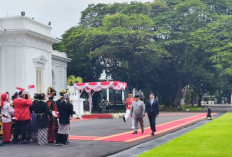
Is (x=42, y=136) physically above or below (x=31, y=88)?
below

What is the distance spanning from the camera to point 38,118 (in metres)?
13.7

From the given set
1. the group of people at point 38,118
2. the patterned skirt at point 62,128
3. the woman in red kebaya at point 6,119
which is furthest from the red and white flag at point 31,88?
the patterned skirt at point 62,128

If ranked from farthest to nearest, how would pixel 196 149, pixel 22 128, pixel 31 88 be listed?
1. pixel 31 88
2. pixel 22 128
3. pixel 196 149

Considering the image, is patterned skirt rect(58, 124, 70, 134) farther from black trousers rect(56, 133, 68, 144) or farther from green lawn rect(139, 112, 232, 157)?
green lawn rect(139, 112, 232, 157)

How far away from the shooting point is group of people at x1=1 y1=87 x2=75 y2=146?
1357cm

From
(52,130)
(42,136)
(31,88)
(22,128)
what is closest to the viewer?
(42,136)

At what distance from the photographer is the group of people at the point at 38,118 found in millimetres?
13570

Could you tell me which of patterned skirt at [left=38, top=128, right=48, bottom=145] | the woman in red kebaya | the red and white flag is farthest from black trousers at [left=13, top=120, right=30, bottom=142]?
the red and white flag

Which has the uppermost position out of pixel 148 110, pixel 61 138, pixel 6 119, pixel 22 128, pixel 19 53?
pixel 19 53

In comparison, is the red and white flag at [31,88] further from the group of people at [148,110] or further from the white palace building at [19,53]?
the group of people at [148,110]

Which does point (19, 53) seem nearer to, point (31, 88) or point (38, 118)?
point (31, 88)

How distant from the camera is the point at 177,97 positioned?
51969 mm

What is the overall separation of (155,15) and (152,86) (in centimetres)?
962

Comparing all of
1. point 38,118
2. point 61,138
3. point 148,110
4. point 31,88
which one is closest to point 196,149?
point 61,138
